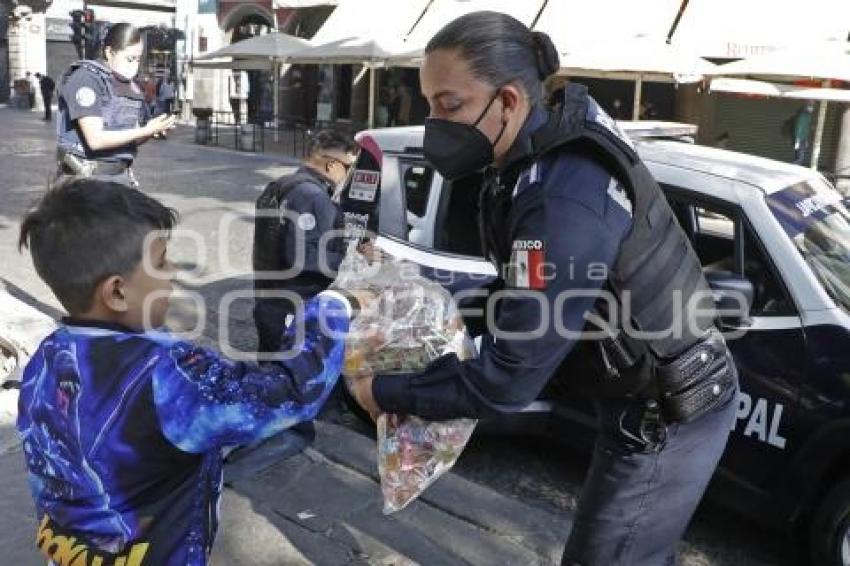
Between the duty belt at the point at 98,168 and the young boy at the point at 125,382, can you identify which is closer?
the young boy at the point at 125,382

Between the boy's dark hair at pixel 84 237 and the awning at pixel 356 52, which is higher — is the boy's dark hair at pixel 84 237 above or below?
below

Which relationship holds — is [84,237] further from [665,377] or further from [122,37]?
[122,37]

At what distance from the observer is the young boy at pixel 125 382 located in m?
1.50

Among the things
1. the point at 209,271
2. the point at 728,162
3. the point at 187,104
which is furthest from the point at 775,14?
the point at 187,104

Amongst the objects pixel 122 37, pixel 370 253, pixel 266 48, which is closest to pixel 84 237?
pixel 370 253

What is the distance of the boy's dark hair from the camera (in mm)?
1482

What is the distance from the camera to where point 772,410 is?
3143 mm

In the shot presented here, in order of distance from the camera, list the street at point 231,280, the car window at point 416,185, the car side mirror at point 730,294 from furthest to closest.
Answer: the car window at point 416,185, the street at point 231,280, the car side mirror at point 730,294

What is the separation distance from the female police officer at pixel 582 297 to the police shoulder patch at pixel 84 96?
3.02 metres

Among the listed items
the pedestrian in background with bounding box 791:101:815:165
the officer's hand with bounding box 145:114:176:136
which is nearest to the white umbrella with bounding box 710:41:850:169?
the pedestrian in background with bounding box 791:101:815:165

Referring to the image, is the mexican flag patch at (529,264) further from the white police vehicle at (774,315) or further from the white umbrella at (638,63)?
the white umbrella at (638,63)

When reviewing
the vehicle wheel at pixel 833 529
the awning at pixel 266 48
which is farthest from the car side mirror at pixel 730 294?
the awning at pixel 266 48

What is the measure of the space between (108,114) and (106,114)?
2 centimetres

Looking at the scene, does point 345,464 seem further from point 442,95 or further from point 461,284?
point 442,95
